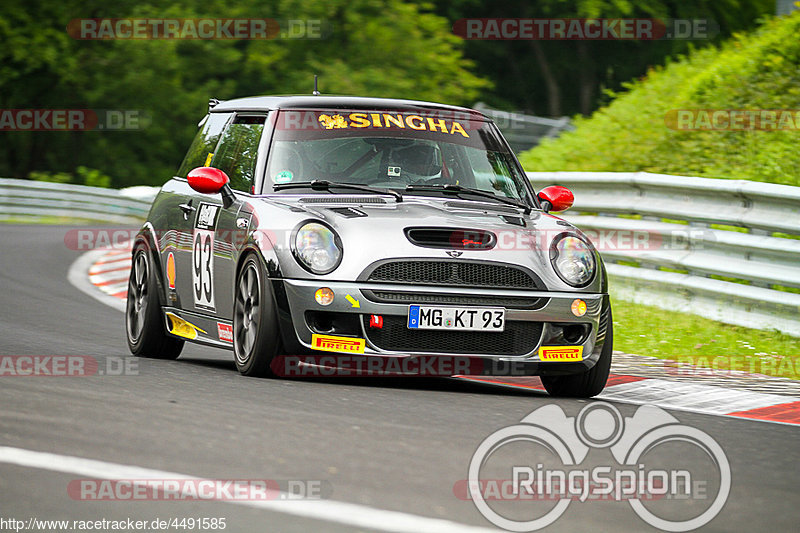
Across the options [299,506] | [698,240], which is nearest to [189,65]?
[698,240]

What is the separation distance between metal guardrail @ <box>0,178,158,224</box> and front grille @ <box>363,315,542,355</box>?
21.6 m

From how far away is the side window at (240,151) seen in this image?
8.73m

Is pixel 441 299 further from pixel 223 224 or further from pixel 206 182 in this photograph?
pixel 206 182

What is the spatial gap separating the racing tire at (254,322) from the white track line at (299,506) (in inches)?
91.9

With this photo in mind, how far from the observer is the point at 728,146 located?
14.7m

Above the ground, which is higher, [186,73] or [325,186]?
[325,186]

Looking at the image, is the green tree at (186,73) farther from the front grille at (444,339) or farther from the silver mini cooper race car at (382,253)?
the front grille at (444,339)

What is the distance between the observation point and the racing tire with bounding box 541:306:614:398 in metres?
7.98

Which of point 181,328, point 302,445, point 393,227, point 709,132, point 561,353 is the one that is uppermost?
point 393,227

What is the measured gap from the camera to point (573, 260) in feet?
26.1

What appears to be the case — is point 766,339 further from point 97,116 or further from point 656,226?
point 97,116

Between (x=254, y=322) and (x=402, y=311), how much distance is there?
2.77 ft

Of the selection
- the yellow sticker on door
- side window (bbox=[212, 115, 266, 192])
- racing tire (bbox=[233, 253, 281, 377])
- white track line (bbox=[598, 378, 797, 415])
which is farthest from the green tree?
Answer: racing tire (bbox=[233, 253, 281, 377])

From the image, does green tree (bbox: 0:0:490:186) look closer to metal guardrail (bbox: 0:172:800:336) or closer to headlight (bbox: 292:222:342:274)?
metal guardrail (bbox: 0:172:800:336)
